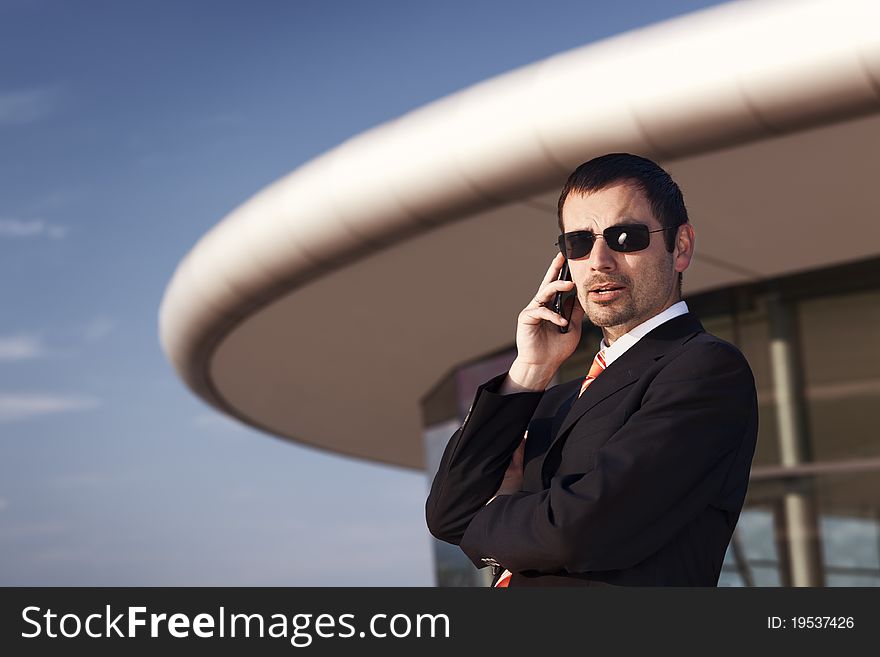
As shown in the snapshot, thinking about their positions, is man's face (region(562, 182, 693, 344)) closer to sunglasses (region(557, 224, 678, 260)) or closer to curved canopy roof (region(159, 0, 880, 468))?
sunglasses (region(557, 224, 678, 260))

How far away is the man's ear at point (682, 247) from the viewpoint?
Result: 7.40 feet

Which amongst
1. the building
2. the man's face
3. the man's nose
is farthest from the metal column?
the man's nose

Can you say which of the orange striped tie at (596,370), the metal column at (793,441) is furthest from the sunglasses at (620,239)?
the metal column at (793,441)

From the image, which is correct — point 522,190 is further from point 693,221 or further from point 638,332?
point 638,332

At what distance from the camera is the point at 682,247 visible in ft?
7.47

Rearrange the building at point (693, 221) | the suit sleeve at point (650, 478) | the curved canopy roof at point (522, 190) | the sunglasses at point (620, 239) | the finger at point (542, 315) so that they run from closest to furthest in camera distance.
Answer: the suit sleeve at point (650, 478)
the sunglasses at point (620, 239)
the finger at point (542, 315)
the curved canopy roof at point (522, 190)
the building at point (693, 221)

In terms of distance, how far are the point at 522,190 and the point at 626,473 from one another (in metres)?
7.42

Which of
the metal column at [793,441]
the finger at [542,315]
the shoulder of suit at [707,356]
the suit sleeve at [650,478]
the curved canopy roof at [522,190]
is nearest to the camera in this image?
the suit sleeve at [650,478]

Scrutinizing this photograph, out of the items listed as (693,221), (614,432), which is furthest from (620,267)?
(693,221)

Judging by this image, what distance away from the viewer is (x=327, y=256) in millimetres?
10688

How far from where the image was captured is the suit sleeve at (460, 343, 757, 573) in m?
1.93

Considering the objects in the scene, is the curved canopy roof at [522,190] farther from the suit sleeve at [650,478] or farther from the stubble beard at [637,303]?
the suit sleeve at [650,478]

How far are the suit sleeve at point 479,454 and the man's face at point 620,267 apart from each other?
0.74ft

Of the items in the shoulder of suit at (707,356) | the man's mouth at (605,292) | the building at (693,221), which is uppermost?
the building at (693,221)
